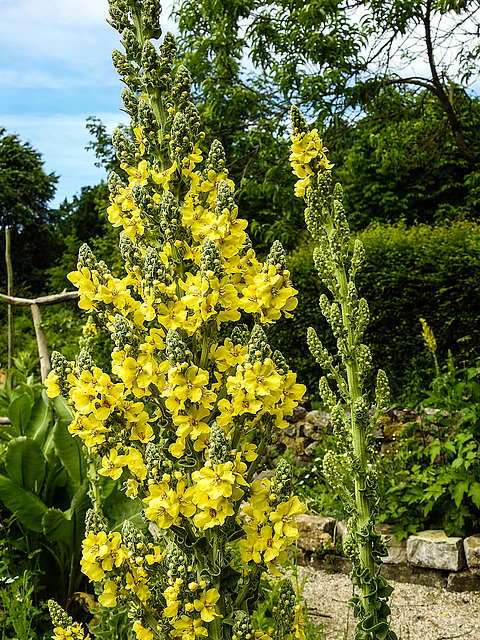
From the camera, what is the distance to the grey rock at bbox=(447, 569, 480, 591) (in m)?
3.94

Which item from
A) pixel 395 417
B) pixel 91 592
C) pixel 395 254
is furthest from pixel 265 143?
pixel 91 592

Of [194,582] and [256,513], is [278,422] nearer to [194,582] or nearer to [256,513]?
[256,513]

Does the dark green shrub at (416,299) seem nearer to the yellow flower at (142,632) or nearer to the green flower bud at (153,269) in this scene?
the yellow flower at (142,632)

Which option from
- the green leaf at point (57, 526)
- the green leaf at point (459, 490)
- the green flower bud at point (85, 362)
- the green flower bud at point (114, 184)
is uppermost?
the green flower bud at point (114, 184)

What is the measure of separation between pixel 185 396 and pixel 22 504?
7.35ft

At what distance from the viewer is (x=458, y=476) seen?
400cm

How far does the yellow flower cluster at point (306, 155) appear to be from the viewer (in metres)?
2.29

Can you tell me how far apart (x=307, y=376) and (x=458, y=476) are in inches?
156

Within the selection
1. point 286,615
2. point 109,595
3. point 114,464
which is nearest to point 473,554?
point 286,615

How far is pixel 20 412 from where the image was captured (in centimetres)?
367

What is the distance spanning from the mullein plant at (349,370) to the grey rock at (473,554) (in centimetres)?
187

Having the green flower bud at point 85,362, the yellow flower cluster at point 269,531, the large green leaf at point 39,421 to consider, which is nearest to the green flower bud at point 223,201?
the green flower bud at point 85,362

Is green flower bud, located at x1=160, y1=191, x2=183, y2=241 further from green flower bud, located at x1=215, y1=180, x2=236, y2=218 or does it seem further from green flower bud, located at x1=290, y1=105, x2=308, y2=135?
green flower bud, located at x1=290, y1=105, x2=308, y2=135

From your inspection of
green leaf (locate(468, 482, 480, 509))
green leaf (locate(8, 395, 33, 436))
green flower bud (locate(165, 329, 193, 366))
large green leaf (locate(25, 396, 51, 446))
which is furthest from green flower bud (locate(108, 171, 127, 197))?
green leaf (locate(468, 482, 480, 509))
